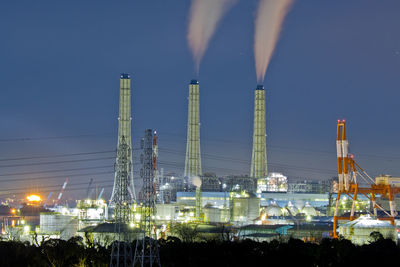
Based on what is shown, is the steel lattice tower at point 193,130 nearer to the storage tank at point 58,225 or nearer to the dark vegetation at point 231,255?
the storage tank at point 58,225

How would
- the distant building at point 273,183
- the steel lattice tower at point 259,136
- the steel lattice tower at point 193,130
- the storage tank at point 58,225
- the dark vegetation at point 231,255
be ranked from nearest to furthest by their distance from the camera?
the dark vegetation at point 231,255 < the storage tank at point 58,225 < the steel lattice tower at point 193,130 < the steel lattice tower at point 259,136 < the distant building at point 273,183

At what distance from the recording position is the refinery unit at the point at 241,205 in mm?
60156

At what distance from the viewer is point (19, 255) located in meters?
41.8

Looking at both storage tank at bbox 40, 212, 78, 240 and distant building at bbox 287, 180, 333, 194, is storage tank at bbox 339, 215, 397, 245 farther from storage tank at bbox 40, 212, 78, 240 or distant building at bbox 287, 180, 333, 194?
distant building at bbox 287, 180, 333, 194

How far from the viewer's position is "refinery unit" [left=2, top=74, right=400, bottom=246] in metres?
60.2

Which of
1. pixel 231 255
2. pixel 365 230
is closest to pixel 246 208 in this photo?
pixel 365 230

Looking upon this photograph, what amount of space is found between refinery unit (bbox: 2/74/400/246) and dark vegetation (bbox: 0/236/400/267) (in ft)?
26.2

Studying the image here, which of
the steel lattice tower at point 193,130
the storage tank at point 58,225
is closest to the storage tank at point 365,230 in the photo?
the storage tank at point 58,225

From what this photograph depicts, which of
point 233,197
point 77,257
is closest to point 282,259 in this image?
point 77,257

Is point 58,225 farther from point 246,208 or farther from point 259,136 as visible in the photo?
point 259,136

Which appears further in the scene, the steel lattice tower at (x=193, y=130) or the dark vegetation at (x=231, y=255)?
the steel lattice tower at (x=193, y=130)

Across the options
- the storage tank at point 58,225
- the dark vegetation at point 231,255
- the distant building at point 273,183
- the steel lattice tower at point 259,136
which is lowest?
the dark vegetation at point 231,255

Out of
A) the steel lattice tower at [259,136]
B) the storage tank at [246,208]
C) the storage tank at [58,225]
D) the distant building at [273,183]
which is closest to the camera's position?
the storage tank at [58,225]

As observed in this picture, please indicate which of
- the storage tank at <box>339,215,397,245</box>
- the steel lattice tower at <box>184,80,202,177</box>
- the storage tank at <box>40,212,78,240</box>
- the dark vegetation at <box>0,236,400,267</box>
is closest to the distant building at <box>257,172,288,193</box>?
the steel lattice tower at <box>184,80,202,177</box>
